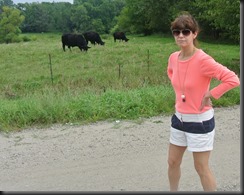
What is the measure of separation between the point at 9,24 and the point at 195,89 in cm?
7381

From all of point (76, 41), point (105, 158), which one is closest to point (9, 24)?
point (76, 41)

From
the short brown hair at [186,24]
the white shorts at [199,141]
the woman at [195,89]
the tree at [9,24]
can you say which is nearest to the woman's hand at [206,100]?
the woman at [195,89]

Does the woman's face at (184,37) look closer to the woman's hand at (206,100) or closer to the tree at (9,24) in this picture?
the woman's hand at (206,100)

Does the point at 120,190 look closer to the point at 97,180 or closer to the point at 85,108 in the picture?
the point at 97,180

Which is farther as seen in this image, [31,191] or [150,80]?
[150,80]

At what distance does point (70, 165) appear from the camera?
12.5ft

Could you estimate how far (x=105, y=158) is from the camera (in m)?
3.99

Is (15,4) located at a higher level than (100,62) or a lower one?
higher

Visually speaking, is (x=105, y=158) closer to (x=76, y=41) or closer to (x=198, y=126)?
(x=198, y=126)

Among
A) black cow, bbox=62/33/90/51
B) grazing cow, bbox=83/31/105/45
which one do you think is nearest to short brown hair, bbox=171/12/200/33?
black cow, bbox=62/33/90/51

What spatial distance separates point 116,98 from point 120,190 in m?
3.31

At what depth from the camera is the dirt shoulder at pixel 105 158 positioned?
3322 mm

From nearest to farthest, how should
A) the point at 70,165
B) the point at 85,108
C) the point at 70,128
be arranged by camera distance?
the point at 70,165, the point at 70,128, the point at 85,108

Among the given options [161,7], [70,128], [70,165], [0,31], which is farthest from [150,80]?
[0,31]
